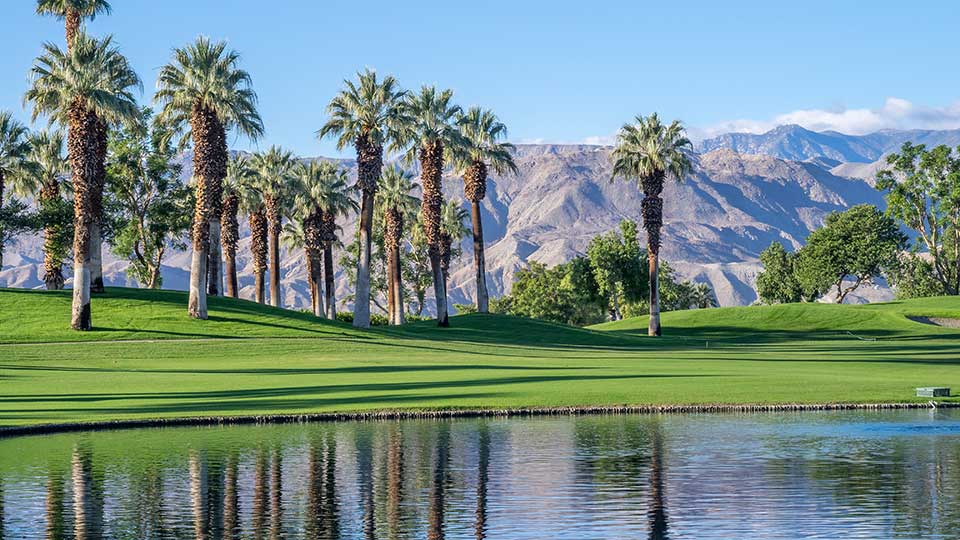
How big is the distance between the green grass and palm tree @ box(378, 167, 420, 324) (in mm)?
7319

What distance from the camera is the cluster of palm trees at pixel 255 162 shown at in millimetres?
80812

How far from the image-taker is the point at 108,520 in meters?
26.0

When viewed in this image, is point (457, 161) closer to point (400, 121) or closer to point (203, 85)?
point (400, 121)

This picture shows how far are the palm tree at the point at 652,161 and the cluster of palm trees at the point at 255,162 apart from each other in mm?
112

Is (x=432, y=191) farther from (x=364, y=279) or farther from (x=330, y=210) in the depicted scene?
(x=330, y=210)

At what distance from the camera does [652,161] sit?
355 ft

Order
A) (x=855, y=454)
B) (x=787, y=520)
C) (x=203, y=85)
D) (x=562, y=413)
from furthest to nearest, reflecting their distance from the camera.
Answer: (x=203, y=85)
(x=562, y=413)
(x=855, y=454)
(x=787, y=520)

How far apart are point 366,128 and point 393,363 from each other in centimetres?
3157

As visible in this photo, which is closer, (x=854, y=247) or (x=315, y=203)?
(x=315, y=203)

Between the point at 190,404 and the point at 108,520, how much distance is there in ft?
68.5

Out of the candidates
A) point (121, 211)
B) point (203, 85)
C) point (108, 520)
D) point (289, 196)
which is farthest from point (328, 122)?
point (108, 520)

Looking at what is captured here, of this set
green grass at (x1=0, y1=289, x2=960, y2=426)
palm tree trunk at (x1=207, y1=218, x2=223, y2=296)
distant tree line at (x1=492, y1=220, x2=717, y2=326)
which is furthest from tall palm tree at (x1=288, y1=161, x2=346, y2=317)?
distant tree line at (x1=492, y1=220, x2=717, y2=326)

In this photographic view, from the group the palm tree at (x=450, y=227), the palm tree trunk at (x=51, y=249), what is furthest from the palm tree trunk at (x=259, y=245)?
the palm tree at (x=450, y=227)

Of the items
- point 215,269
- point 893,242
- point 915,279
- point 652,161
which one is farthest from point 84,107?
point 915,279
